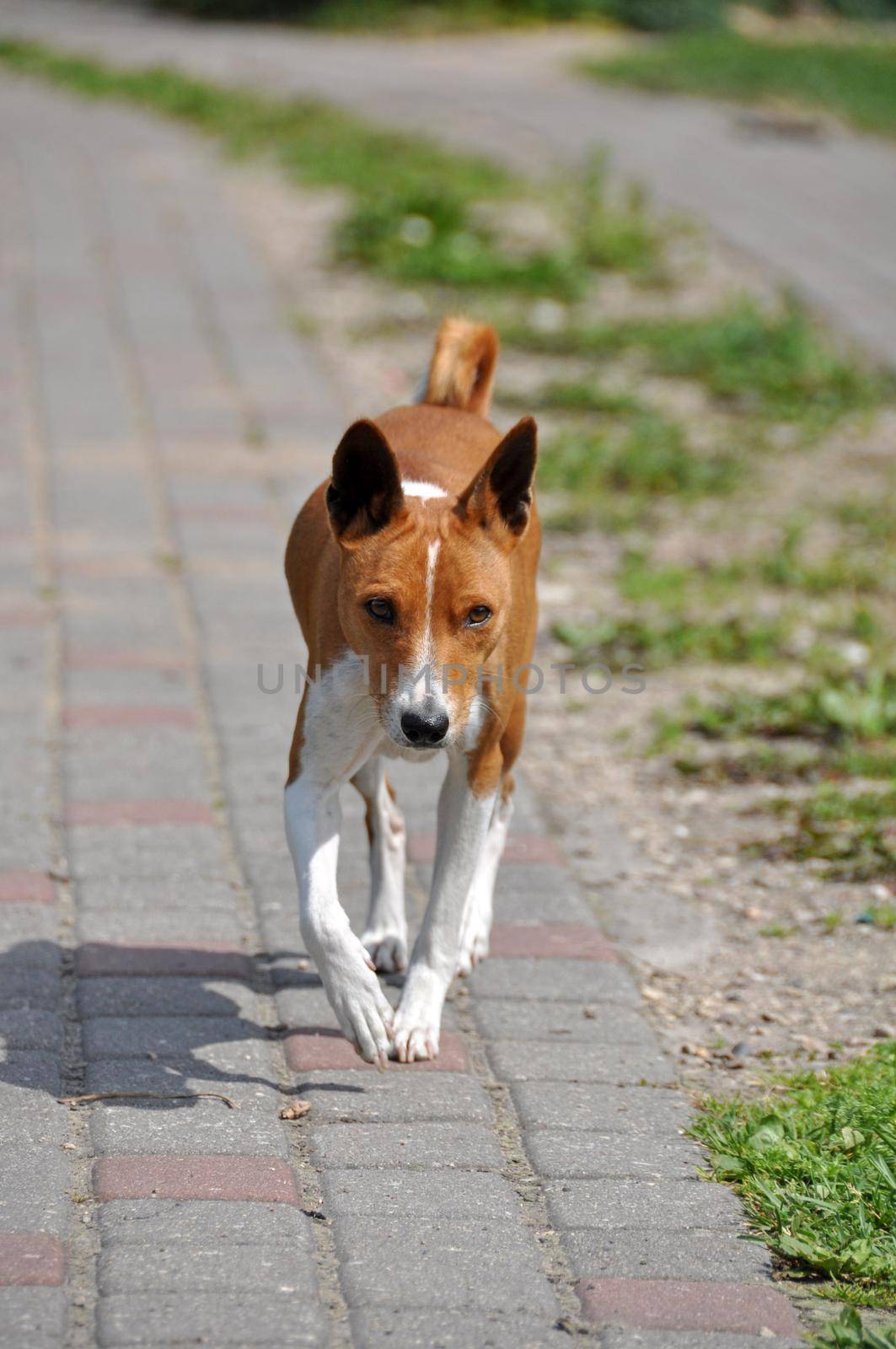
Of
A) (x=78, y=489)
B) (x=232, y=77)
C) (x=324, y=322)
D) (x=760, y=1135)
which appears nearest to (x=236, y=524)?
(x=78, y=489)

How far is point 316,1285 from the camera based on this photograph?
280 centimetres

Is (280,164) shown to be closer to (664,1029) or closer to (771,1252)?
(664,1029)

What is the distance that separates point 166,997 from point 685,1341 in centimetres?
151

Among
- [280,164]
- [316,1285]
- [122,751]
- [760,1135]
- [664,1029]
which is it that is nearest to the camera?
[316,1285]

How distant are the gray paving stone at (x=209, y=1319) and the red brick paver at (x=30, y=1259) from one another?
0.12 metres

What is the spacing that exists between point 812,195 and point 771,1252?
39.2ft

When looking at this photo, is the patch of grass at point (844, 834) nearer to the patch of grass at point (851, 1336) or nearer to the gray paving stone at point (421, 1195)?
the gray paving stone at point (421, 1195)

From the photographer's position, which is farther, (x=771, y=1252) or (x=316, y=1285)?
(x=771, y=1252)

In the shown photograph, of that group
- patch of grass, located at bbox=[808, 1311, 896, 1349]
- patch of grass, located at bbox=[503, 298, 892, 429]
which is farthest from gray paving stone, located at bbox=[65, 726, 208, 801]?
patch of grass, located at bbox=[503, 298, 892, 429]

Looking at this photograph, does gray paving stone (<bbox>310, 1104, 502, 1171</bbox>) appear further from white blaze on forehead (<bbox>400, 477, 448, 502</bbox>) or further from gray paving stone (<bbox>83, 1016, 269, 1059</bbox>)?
white blaze on forehead (<bbox>400, 477, 448, 502</bbox>)

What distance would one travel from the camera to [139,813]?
15.3 feet

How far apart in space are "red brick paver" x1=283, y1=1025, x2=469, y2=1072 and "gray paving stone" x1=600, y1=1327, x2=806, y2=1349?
91 centimetres

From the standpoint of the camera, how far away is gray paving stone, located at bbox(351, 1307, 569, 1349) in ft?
8.78

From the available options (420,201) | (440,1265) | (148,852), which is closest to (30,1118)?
(440,1265)
